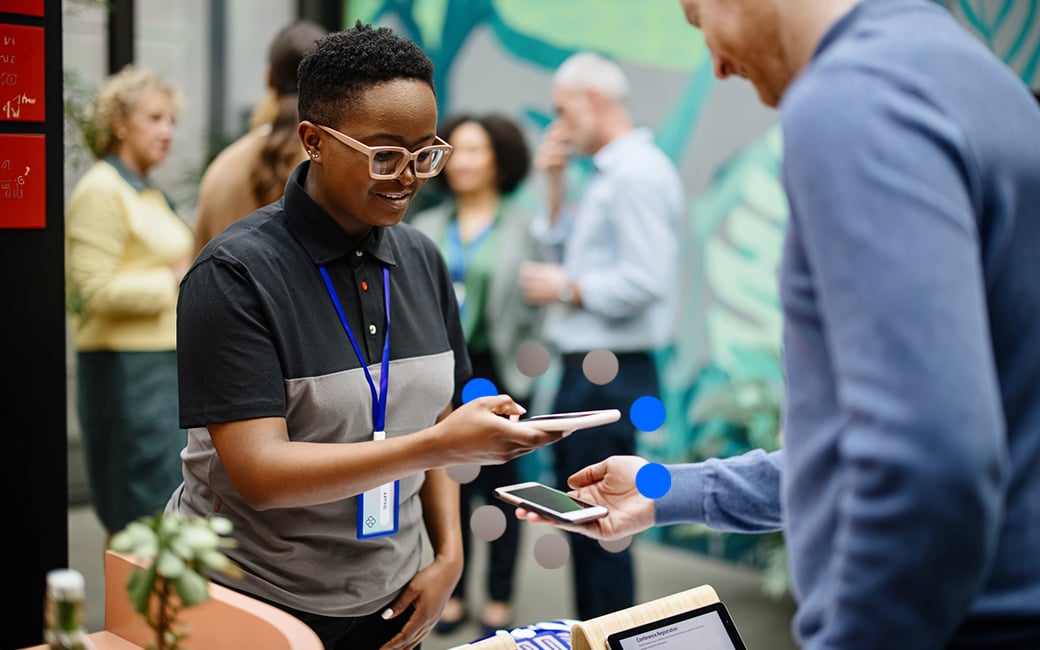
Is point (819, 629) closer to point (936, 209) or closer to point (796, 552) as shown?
point (796, 552)

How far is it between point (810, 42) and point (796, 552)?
1.58 feet

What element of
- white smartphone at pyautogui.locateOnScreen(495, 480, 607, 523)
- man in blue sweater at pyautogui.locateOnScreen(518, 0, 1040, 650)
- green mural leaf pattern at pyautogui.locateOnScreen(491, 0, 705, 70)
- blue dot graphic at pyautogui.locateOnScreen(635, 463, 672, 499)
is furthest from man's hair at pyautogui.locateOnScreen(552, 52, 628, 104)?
man in blue sweater at pyautogui.locateOnScreen(518, 0, 1040, 650)

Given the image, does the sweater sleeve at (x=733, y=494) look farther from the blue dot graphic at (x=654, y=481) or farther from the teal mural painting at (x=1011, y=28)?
the teal mural painting at (x=1011, y=28)

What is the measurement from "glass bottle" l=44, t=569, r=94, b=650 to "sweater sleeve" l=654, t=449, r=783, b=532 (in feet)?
2.59

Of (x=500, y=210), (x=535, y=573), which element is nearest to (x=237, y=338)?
(x=500, y=210)

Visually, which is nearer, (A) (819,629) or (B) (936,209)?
(B) (936,209)

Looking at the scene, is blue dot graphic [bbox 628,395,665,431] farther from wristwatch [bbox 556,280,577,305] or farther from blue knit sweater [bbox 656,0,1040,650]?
wristwatch [bbox 556,280,577,305]

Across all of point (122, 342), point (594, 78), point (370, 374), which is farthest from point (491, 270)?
point (370, 374)

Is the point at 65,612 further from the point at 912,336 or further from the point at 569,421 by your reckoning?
the point at 912,336

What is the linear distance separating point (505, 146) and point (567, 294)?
0.71 meters

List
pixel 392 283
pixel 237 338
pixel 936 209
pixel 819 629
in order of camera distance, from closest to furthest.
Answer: pixel 936 209, pixel 819 629, pixel 237 338, pixel 392 283

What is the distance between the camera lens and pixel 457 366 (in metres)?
2.08

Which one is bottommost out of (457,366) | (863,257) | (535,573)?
(535,573)

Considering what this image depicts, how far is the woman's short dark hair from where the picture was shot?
4.27 m
